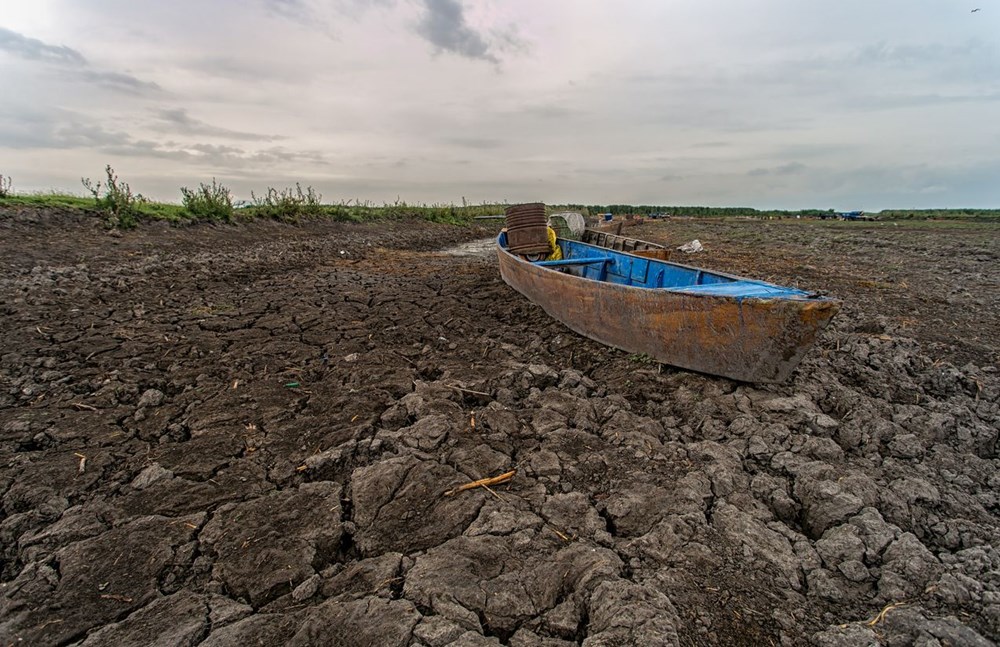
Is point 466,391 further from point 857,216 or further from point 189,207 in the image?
point 857,216

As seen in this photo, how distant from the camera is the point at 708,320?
3.51 m

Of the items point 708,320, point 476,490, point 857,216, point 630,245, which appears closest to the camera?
point 476,490

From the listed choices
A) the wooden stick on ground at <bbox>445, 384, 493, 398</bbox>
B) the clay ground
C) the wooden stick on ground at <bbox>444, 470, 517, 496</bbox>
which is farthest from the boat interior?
the wooden stick on ground at <bbox>444, 470, 517, 496</bbox>

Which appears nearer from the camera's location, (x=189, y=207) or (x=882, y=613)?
(x=882, y=613)

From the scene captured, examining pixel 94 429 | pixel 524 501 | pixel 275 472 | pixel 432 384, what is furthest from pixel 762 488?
pixel 94 429

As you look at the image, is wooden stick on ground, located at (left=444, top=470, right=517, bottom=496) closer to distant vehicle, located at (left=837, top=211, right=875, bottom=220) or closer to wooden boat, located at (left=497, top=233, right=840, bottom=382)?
wooden boat, located at (left=497, top=233, right=840, bottom=382)

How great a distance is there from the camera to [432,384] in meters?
3.78

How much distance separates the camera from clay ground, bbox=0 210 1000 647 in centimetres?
181

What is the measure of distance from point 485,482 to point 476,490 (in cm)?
8

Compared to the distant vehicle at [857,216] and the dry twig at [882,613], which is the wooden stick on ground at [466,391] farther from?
A: the distant vehicle at [857,216]

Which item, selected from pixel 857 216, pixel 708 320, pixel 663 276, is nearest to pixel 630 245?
pixel 663 276

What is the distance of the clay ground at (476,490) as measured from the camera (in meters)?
1.81

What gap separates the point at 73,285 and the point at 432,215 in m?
19.7

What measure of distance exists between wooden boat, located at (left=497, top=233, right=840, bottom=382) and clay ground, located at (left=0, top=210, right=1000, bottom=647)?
0.70 feet
